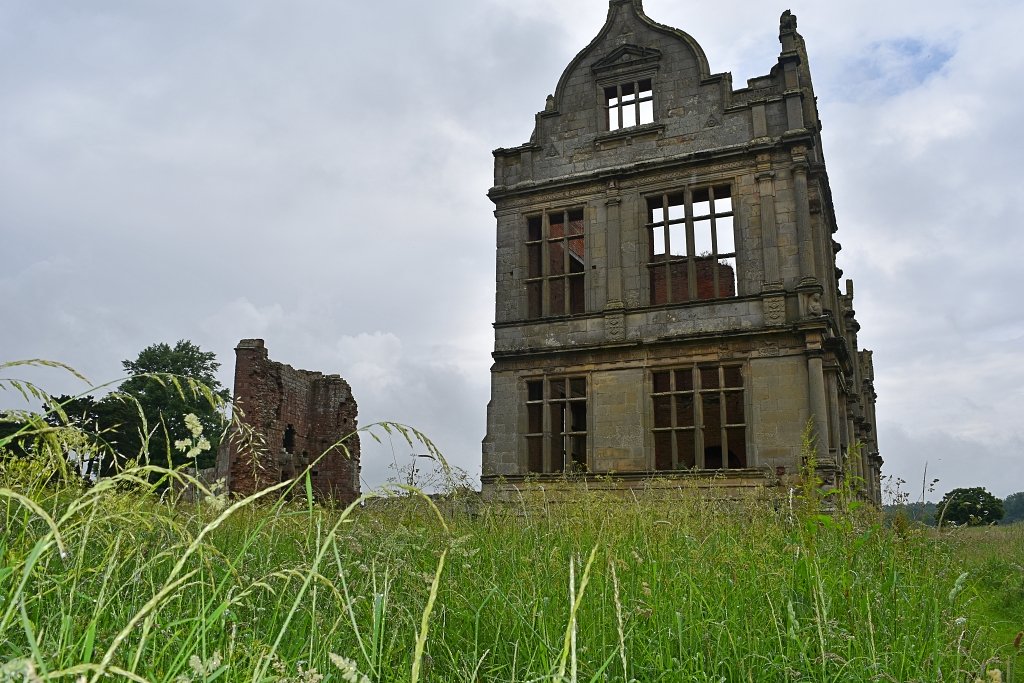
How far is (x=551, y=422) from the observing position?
16.0 metres

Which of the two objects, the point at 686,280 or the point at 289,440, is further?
the point at 289,440

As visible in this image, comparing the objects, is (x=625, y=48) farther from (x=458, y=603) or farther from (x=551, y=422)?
(x=458, y=603)

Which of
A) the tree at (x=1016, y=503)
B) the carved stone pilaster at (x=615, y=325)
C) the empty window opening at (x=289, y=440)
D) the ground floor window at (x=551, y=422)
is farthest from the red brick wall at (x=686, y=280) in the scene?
the tree at (x=1016, y=503)

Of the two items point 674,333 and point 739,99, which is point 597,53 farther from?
point 674,333

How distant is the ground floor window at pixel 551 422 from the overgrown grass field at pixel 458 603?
10.5 meters

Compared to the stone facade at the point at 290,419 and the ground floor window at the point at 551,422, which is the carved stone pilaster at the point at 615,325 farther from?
the stone facade at the point at 290,419

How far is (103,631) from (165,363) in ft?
132

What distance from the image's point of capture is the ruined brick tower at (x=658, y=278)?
1450 centimetres

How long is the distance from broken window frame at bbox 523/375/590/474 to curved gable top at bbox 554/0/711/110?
652 centimetres

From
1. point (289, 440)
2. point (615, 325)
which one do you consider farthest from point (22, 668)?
point (289, 440)

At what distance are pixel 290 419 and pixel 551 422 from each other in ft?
31.9

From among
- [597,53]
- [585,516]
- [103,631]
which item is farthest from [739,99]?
[103,631]

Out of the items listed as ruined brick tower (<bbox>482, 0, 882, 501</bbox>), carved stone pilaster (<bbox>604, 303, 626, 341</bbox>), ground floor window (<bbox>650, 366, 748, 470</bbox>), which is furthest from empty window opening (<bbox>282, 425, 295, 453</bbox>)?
carved stone pilaster (<bbox>604, 303, 626, 341</bbox>)

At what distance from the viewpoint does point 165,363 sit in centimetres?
3909
